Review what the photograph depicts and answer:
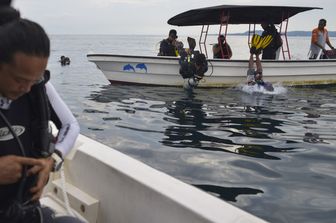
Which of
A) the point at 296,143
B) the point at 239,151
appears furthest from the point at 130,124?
the point at 296,143

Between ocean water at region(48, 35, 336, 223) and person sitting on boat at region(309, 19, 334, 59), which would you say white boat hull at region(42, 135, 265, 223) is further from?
person sitting on boat at region(309, 19, 334, 59)

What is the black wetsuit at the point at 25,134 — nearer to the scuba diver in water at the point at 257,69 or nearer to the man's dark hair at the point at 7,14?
the man's dark hair at the point at 7,14

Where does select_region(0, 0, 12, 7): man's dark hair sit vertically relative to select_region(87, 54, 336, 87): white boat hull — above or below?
above

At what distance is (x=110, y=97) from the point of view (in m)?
10.9

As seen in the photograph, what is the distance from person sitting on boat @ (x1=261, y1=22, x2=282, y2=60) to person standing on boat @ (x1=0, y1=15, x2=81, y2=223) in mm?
11477

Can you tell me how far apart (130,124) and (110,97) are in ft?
11.6

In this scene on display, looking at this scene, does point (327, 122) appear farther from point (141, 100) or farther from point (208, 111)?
point (141, 100)

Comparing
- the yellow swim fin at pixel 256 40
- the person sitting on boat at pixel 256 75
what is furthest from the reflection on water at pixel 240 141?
the yellow swim fin at pixel 256 40

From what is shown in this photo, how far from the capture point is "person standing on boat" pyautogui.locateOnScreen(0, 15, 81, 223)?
4.71 ft

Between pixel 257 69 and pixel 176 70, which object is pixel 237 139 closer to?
pixel 257 69

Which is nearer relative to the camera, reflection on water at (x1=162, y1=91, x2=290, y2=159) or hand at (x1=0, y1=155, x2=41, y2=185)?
hand at (x1=0, y1=155, x2=41, y2=185)

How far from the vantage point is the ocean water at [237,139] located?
419cm

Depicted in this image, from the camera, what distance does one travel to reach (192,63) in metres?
11.4

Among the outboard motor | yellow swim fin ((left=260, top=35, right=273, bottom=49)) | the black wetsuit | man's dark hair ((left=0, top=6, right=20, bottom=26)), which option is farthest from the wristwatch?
yellow swim fin ((left=260, top=35, right=273, bottom=49))
